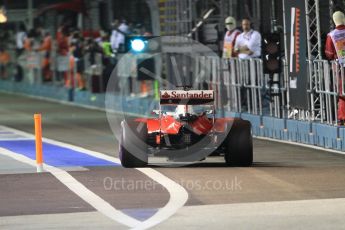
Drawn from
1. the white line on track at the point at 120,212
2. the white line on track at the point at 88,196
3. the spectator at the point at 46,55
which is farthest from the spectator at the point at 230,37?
the spectator at the point at 46,55

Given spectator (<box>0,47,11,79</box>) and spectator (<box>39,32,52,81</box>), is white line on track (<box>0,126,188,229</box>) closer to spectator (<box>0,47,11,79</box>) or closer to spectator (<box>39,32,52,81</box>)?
spectator (<box>39,32,52,81</box>)

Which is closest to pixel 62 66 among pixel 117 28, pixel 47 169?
pixel 117 28

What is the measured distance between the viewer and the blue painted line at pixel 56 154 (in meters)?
20.9

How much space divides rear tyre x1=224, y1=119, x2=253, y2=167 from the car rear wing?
0.54 metres

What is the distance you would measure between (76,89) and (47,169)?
21631 millimetres

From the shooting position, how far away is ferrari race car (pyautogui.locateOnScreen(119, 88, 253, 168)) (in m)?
19.3

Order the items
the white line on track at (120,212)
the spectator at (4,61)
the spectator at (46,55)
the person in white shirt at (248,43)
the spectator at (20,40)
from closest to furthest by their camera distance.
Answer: the white line on track at (120,212) < the person in white shirt at (248,43) < the spectator at (46,55) < the spectator at (20,40) < the spectator at (4,61)

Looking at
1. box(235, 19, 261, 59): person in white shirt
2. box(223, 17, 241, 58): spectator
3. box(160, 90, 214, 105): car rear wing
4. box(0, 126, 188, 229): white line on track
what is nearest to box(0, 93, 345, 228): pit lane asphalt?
box(0, 126, 188, 229): white line on track

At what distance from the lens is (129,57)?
35.9m

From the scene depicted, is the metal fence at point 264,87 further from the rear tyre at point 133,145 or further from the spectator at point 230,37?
the rear tyre at point 133,145

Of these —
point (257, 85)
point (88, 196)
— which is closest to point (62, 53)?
point (257, 85)

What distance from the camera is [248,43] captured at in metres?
28.8

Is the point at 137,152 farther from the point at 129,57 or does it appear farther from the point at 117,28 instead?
the point at 117,28

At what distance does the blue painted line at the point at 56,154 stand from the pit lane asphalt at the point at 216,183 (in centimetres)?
60
